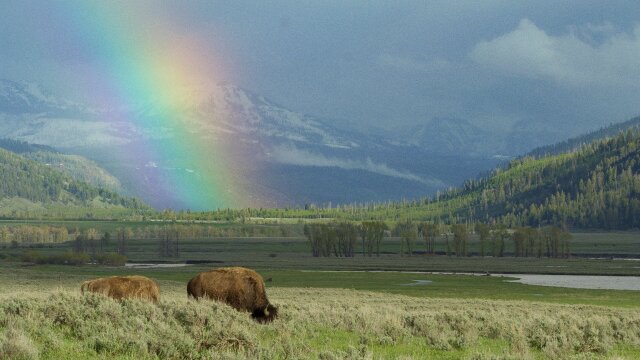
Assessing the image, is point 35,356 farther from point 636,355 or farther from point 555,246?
point 555,246

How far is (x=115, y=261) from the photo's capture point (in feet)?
546

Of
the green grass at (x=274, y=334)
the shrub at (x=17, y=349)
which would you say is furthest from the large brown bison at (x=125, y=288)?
the shrub at (x=17, y=349)

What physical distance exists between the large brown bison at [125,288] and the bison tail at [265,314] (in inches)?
169

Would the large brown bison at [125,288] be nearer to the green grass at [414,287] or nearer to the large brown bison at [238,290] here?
the large brown bison at [238,290]

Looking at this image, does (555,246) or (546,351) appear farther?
(555,246)

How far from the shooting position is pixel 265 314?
100 feet

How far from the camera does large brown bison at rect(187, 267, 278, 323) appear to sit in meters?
30.8

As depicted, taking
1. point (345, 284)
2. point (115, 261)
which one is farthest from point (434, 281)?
point (115, 261)

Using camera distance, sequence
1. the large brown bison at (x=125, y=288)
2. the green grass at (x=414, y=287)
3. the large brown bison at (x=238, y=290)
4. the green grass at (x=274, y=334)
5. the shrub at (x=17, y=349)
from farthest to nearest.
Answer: the green grass at (x=414, y=287) < the large brown bison at (x=125, y=288) < the large brown bison at (x=238, y=290) < the green grass at (x=274, y=334) < the shrub at (x=17, y=349)

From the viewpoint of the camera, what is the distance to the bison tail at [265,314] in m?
30.2

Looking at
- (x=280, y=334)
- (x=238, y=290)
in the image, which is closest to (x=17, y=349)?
(x=280, y=334)

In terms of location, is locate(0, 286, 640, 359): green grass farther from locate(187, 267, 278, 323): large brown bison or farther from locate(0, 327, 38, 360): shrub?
locate(187, 267, 278, 323): large brown bison

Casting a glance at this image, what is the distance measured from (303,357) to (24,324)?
8.23 m

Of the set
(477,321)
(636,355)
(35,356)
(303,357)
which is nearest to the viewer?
(35,356)
